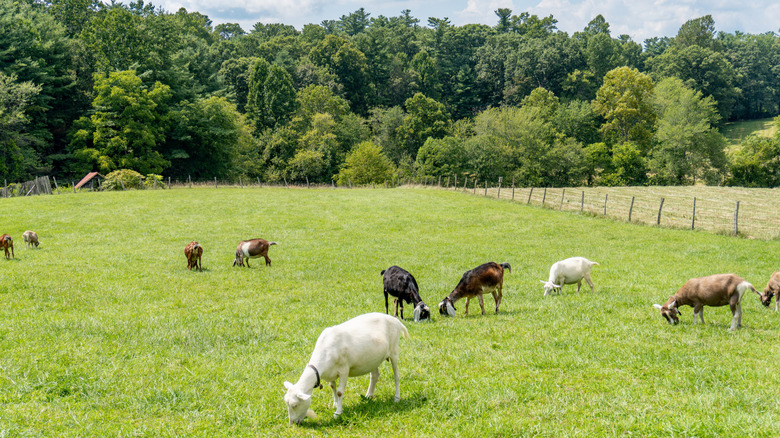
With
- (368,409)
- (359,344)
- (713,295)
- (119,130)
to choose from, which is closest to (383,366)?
(368,409)

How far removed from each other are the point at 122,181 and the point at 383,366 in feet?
179

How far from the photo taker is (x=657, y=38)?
193125 millimetres

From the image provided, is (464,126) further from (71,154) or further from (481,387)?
(481,387)

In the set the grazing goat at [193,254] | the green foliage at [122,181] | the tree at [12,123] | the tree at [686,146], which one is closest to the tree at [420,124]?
the tree at [686,146]

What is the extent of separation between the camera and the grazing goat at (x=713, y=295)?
1074 cm

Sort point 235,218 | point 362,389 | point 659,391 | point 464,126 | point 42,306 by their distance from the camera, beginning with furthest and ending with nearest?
point 464,126 < point 235,218 < point 42,306 < point 362,389 < point 659,391

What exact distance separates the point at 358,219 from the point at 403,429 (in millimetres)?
31455

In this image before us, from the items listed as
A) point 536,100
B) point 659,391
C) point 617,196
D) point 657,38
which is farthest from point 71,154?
point 657,38

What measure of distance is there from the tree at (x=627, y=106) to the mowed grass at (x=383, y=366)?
265ft

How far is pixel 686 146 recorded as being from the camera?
86.1 meters

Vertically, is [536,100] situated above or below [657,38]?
below

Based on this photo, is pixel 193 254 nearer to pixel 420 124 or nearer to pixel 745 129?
pixel 420 124

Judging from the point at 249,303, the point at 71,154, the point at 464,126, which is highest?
the point at 464,126

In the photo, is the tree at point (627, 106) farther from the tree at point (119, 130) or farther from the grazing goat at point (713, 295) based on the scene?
the grazing goat at point (713, 295)
